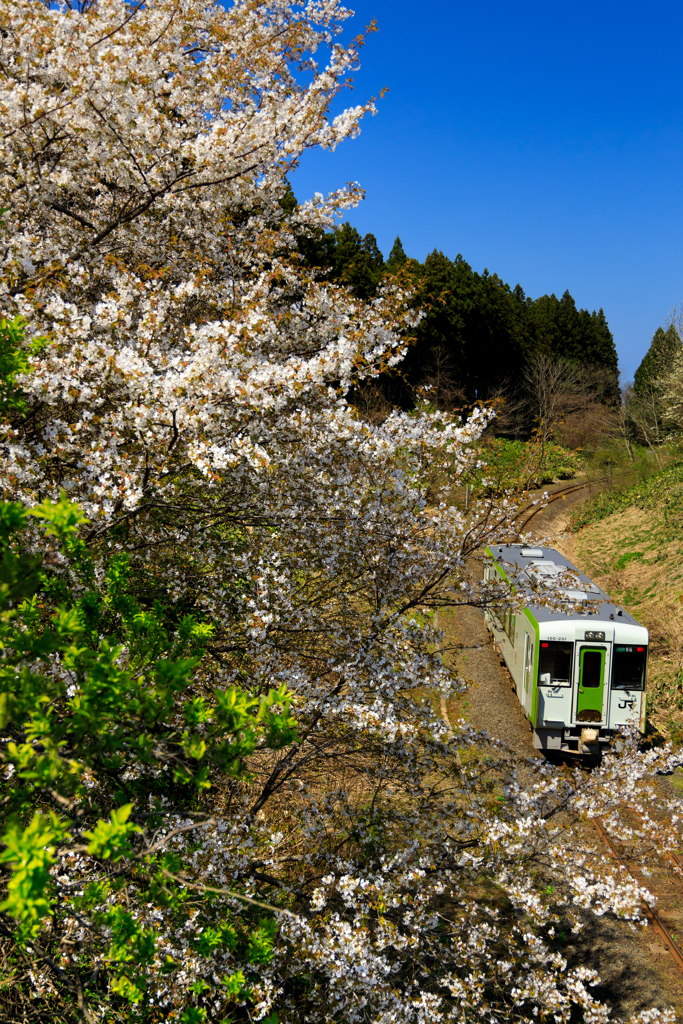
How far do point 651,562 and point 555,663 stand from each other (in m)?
10.8

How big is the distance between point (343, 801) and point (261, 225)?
6.96m

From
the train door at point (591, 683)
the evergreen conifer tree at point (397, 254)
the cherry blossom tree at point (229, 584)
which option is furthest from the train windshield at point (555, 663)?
the evergreen conifer tree at point (397, 254)

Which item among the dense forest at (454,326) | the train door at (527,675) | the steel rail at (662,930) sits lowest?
the steel rail at (662,930)

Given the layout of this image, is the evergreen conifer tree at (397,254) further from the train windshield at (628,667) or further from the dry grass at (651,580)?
the train windshield at (628,667)

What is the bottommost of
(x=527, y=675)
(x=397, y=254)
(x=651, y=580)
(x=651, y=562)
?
(x=527, y=675)

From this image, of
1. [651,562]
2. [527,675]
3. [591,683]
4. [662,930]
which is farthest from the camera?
[651,562]

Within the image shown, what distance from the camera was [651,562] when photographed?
1872cm

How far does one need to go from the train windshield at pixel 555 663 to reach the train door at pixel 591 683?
0.21 meters

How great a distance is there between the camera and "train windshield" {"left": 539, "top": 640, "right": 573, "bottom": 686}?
9.90 meters

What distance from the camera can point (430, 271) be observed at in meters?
29.0

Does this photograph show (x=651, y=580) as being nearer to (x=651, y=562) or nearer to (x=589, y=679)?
(x=651, y=562)

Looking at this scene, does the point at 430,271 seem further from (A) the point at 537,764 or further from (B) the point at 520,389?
(A) the point at 537,764

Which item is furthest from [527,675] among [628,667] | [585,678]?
[628,667]

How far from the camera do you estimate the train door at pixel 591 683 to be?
9867 millimetres
